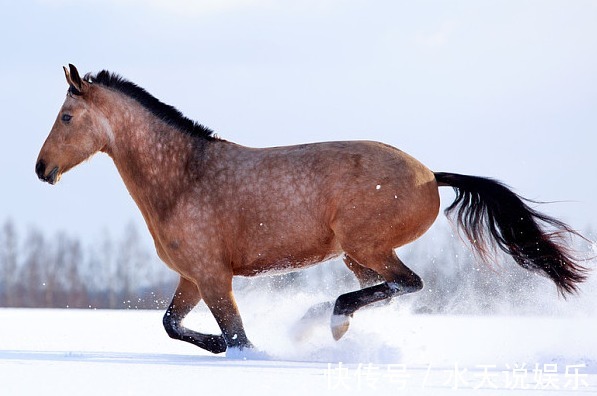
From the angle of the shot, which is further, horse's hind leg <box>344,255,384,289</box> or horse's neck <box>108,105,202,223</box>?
horse's hind leg <box>344,255,384,289</box>

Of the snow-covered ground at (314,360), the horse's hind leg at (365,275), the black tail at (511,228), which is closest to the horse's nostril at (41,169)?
the snow-covered ground at (314,360)

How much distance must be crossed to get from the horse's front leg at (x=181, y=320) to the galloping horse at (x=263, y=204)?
0.04 ft

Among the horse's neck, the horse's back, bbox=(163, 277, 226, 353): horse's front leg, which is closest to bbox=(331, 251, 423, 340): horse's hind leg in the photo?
the horse's back

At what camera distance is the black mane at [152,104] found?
888 centimetres

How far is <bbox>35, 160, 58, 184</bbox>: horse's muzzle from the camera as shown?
874cm

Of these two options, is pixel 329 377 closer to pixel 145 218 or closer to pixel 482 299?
pixel 145 218

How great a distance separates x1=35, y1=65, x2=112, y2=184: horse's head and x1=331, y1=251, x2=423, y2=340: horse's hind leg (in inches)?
98.1

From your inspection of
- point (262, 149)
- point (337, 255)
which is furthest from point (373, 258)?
point (262, 149)

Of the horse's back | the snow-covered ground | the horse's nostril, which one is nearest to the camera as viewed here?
the snow-covered ground

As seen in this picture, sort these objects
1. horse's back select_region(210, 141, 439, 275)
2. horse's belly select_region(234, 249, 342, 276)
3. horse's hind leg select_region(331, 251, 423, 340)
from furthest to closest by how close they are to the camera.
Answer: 1. horse's belly select_region(234, 249, 342, 276)
2. horse's back select_region(210, 141, 439, 275)
3. horse's hind leg select_region(331, 251, 423, 340)

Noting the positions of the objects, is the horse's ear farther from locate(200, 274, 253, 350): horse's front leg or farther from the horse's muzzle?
locate(200, 274, 253, 350): horse's front leg

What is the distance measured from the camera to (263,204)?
27.7 ft

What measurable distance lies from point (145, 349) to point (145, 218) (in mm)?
1121

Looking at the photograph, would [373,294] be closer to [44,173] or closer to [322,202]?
[322,202]
